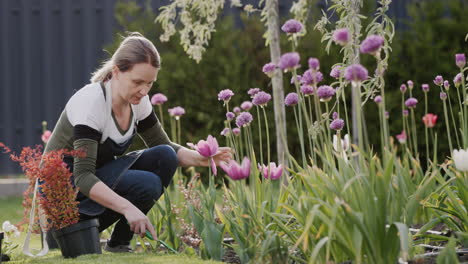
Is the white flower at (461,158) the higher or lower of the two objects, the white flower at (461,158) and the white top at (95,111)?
the lower

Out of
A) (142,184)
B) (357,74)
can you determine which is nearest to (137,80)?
(142,184)

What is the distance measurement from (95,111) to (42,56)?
4.63 metres

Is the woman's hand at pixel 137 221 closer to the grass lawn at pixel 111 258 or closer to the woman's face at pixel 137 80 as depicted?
the grass lawn at pixel 111 258

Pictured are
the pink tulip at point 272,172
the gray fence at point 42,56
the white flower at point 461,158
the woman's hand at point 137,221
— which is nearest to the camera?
the white flower at point 461,158

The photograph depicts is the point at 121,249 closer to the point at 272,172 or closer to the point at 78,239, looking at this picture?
the point at 78,239

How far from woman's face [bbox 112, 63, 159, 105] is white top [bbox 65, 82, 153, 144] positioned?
0.11m

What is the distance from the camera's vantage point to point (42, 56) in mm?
7488

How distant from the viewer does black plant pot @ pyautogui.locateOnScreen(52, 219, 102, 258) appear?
121 inches

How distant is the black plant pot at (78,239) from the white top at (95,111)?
44cm

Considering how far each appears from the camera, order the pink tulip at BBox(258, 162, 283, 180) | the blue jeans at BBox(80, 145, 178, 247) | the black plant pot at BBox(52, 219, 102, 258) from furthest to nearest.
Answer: the blue jeans at BBox(80, 145, 178, 247)
the black plant pot at BBox(52, 219, 102, 258)
the pink tulip at BBox(258, 162, 283, 180)

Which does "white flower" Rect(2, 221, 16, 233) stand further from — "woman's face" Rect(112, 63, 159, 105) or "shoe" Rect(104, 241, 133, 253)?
"woman's face" Rect(112, 63, 159, 105)

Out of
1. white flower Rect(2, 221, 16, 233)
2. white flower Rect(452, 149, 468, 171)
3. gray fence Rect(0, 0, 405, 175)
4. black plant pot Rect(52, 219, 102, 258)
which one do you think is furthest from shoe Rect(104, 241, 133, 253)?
gray fence Rect(0, 0, 405, 175)

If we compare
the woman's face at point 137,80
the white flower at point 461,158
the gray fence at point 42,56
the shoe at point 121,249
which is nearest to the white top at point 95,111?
the woman's face at point 137,80

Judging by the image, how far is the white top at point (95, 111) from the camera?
3.13 metres
